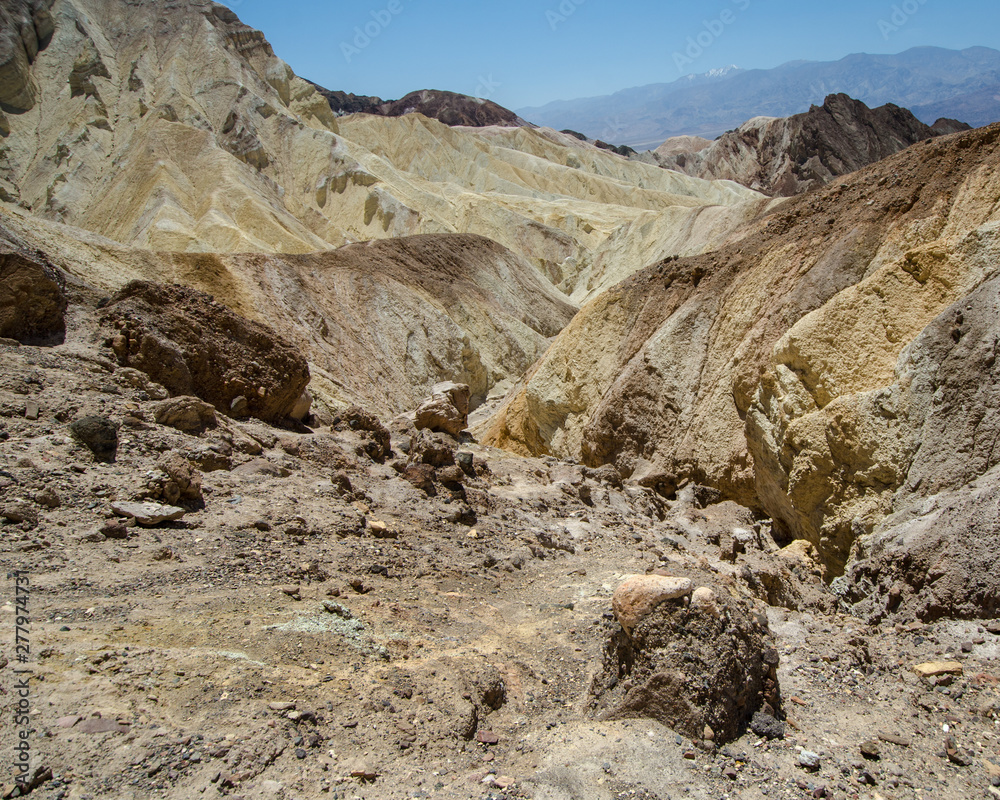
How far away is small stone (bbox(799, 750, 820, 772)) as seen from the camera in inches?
144

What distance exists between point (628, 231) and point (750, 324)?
36.7 m

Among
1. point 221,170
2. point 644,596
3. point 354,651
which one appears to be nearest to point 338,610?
point 354,651

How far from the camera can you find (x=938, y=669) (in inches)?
171

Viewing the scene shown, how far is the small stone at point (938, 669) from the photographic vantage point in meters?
4.29

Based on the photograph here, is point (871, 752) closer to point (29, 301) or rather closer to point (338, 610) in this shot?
point (338, 610)

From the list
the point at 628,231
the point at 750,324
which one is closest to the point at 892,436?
the point at 750,324

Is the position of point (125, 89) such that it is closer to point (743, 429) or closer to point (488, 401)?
point (488, 401)

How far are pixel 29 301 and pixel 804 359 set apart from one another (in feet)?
35.4

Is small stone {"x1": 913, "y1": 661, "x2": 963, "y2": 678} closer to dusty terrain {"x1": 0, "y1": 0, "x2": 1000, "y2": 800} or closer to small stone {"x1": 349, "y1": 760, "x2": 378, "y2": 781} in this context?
dusty terrain {"x1": 0, "y1": 0, "x2": 1000, "y2": 800}

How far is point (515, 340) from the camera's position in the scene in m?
28.5

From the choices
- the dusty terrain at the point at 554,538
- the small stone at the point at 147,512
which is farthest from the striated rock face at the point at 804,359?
the small stone at the point at 147,512

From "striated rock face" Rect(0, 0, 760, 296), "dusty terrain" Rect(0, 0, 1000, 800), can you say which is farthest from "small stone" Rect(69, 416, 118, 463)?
"striated rock face" Rect(0, 0, 760, 296)

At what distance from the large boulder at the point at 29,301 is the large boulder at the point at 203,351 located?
650mm

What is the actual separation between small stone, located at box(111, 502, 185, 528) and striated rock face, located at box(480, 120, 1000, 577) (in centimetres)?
751
